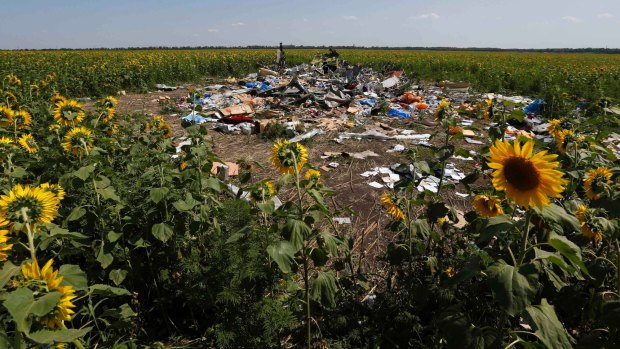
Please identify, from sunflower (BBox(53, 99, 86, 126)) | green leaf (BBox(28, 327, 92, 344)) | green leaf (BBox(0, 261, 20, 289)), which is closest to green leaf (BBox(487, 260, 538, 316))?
green leaf (BBox(28, 327, 92, 344))

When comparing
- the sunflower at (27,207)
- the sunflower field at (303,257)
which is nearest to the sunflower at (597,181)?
the sunflower field at (303,257)

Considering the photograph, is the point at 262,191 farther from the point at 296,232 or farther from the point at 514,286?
the point at 514,286

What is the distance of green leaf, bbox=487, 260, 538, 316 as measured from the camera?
4.14 feet

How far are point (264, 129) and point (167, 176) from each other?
5485 mm

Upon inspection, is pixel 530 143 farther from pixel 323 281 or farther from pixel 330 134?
pixel 330 134

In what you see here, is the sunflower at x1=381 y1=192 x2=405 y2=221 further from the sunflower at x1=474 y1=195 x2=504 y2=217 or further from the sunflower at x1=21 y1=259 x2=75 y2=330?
the sunflower at x1=21 y1=259 x2=75 y2=330

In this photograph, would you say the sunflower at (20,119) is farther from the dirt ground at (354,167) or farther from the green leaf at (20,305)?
the green leaf at (20,305)

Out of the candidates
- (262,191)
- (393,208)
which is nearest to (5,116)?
(262,191)

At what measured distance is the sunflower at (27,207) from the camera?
4.79ft

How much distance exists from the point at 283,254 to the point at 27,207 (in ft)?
3.67

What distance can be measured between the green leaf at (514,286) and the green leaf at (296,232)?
88cm

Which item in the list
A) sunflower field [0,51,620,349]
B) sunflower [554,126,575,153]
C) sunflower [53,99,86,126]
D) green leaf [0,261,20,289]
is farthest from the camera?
sunflower [53,99,86,126]

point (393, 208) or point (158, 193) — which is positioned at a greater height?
point (158, 193)

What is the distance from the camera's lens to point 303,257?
2.13 m
